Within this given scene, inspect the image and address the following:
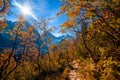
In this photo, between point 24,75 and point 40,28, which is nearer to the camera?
point 24,75

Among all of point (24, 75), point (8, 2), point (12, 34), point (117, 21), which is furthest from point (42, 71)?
point (117, 21)

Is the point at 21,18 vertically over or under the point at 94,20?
over

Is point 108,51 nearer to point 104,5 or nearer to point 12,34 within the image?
point 104,5

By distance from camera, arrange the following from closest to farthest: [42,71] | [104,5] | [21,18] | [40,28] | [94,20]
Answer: [104,5], [94,20], [21,18], [40,28], [42,71]

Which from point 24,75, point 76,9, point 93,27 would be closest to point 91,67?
point 93,27

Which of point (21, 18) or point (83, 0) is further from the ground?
point (21, 18)

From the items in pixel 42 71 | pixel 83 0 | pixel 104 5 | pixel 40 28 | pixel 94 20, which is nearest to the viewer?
pixel 104 5

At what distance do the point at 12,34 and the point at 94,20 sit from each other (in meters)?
19.0

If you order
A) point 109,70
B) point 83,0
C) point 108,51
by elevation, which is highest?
point 83,0

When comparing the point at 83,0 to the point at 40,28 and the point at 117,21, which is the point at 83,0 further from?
the point at 40,28

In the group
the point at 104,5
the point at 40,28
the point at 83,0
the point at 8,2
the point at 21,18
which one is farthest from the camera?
the point at 40,28

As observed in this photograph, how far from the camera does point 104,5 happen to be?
1070 cm

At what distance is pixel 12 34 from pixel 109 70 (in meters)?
20.6

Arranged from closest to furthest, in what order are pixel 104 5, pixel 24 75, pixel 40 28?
pixel 104 5 → pixel 24 75 → pixel 40 28
